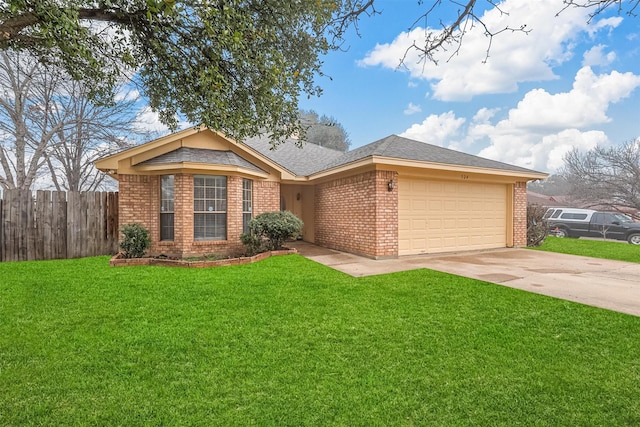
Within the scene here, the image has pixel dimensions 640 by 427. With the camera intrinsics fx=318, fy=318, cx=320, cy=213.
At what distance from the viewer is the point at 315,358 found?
3178 mm

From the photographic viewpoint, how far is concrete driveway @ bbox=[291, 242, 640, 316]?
5.08m

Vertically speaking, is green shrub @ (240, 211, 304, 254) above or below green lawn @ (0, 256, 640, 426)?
above

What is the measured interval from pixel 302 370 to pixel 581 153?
29.1 meters

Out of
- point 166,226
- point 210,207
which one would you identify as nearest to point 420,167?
point 210,207

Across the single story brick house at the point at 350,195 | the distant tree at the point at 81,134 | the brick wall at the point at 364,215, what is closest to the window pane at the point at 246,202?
the single story brick house at the point at 350,195

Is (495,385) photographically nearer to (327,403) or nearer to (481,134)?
(327,403)

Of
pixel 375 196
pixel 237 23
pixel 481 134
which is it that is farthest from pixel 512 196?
pixel 237 23

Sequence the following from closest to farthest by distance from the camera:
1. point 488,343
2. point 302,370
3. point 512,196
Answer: point 302,370 < point 488,343 < point 512,196

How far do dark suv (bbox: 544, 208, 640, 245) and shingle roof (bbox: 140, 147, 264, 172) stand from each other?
1486 centimetres

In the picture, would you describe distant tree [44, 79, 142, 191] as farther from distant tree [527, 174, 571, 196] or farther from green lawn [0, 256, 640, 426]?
distant tree [527, 174, 571, 196]

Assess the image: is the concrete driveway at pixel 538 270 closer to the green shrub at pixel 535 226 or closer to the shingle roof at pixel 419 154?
the green shrub at pixel 535 226

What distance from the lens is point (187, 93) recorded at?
15.1 feet

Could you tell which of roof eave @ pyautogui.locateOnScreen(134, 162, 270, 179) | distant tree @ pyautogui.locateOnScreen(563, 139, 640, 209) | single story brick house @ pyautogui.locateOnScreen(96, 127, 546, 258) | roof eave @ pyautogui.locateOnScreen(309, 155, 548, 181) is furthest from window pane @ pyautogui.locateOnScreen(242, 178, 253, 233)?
distant tree @ pyautogui.locateOnScreen(563, 139, 640, 209)

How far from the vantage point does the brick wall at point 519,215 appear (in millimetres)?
11062
